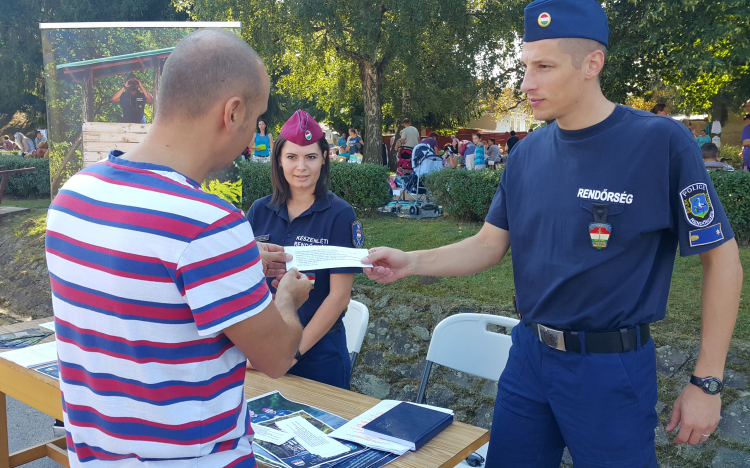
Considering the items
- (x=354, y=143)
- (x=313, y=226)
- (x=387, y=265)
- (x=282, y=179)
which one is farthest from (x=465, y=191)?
(x=354, y=143)

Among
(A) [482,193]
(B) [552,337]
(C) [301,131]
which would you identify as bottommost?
(A) [482,193]

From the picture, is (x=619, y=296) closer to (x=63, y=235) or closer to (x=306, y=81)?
(x=63, y=235)

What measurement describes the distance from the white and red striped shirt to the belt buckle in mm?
1117

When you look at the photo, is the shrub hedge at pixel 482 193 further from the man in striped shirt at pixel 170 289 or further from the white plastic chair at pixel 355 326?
the man in striped shirt at pixel 170 289

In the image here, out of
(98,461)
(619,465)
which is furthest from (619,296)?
(98,461)

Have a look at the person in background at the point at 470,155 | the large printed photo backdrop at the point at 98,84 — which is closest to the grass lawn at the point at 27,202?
the large printed photo backdrop at the point at 98,84

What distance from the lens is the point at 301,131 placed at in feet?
9.36

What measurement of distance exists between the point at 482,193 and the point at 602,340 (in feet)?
24.0

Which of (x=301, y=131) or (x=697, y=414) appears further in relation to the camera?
(x=301, y=131)

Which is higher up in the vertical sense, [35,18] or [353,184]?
[35,18]

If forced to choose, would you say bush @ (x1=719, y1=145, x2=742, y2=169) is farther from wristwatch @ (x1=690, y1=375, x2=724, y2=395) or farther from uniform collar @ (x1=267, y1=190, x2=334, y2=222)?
wristwatch @ (x1=690, y1=375, x2=724, y2=395)

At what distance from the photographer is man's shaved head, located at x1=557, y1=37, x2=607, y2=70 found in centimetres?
196

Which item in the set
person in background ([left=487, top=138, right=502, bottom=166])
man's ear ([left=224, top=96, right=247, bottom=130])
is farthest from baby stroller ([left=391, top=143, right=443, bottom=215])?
person in background ([left=487, top=138, right=502, bottom=166])

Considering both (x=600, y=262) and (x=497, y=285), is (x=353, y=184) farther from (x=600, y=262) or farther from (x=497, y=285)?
(x=600, y=262)
